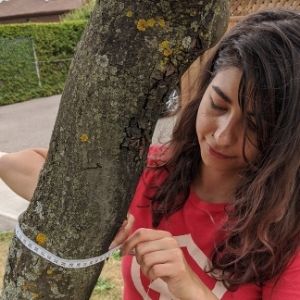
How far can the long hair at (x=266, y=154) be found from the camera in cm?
126

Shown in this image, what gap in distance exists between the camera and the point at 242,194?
4.53ft

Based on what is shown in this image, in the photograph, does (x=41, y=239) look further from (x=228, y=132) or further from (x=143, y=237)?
(x=228, y=132)

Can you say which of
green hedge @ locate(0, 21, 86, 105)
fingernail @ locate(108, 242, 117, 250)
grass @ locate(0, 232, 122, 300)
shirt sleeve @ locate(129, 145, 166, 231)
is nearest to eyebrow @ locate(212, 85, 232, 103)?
shirt sleeve @ locate(129, 145, 166, 231)

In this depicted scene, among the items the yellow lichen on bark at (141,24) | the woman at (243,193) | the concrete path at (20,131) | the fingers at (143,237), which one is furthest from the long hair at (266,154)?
the concrete path at (20,131)

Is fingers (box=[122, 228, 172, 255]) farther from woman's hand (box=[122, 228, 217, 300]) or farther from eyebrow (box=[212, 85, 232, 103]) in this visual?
eyebrow (box=[212, 85, 232, 103])

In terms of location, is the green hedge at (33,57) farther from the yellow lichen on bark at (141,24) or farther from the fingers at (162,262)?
the yellow lichen on bark at (141,24)

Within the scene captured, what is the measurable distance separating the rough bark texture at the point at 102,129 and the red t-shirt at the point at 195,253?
271 mm

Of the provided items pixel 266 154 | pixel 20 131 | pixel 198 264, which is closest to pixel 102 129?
pixel 266 154

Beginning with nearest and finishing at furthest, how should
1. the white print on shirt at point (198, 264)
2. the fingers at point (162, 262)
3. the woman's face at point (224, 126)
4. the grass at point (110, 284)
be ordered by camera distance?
the fingers at point (162, 262) → the woman's face at point (224, 126) → the white print on shirt at point (198, 264) → the grass at point (110, 284)

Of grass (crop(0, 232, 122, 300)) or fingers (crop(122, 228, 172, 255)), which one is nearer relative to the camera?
fingers (crop(122, 228, 172, 255))

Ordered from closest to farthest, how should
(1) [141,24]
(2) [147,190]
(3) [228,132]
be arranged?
(1) [141,24], (3) [228,132], (2) [147,190]

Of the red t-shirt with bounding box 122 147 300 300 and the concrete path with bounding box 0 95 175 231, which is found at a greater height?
the red t-shirt with bounding box 122 147 300 300

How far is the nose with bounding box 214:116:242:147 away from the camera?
130cm

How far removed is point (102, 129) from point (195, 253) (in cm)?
54
